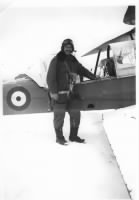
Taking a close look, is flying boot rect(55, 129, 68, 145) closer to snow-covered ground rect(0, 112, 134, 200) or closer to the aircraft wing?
snow-covered ground rect(0, 112, 134, 200)

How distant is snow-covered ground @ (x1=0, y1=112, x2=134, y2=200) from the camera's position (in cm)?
95

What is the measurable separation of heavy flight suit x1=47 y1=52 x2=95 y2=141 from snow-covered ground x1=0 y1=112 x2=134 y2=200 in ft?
0.07

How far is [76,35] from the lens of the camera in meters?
0.99

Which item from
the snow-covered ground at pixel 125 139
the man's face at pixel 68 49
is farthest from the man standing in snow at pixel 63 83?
the snow-covered ground at pixel 125 139

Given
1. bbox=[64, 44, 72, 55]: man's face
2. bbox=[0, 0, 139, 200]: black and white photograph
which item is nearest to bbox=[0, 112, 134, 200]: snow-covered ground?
bbox=[0, 0, 139, 200]: black and white photograph

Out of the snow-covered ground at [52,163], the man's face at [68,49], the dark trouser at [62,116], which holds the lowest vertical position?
the snow-covered ground at [52,163]

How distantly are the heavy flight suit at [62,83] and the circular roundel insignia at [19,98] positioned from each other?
9cm

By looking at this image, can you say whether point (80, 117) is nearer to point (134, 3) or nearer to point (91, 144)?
point (91, 144)

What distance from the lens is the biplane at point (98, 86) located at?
3.26 feet

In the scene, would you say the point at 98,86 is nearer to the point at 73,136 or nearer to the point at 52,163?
the point at 73,136

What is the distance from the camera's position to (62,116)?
39.4 inches

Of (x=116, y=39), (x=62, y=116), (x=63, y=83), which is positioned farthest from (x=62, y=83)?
(x=116, y=39)

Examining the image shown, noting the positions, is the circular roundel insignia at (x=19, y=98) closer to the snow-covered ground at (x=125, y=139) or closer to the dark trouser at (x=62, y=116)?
the dark trouser at (x=62, y=116)

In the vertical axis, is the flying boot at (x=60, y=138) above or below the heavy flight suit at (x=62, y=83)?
below
